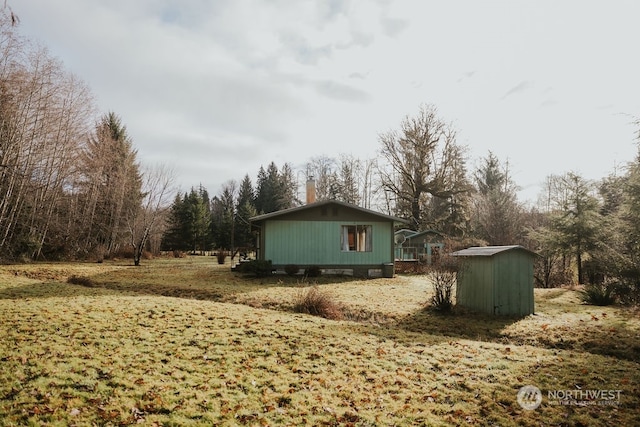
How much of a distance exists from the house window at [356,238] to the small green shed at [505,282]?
27.6ft

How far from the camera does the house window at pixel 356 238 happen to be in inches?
714

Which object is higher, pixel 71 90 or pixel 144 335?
pixel 71 90

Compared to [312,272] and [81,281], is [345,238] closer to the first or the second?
[312,272]

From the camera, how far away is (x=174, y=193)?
28766 millimetres

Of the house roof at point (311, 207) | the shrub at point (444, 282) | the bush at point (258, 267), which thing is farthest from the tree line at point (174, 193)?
the bush at point (258, 267)

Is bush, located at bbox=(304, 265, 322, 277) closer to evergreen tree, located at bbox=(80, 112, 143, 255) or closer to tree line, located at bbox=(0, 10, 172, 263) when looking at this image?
tree line, located at bbox=(0, 10, 172, 263)

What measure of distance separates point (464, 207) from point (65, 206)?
29139mm

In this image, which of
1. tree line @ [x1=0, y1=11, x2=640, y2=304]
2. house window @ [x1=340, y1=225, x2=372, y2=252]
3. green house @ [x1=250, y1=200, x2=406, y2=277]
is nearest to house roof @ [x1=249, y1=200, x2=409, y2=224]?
green house @ [x1=250, y1=200, x2=406, y2=277]

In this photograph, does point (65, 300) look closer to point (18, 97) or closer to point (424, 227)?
point (18, 97)

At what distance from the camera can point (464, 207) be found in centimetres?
3017

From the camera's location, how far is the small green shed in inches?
377

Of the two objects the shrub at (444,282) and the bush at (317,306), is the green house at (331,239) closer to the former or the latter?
the shrub at (444,282)

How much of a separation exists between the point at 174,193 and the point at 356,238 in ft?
55.4

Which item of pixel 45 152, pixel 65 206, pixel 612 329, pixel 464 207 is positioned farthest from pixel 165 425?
pixel 464 207
